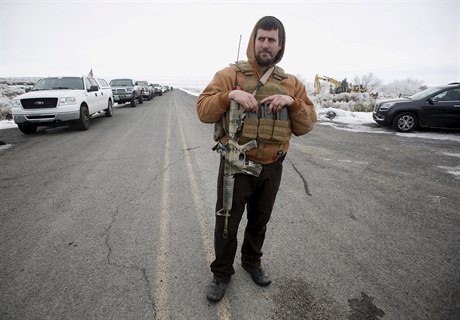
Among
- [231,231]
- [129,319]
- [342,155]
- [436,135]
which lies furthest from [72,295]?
[436,135]

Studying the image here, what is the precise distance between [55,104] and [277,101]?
856cm

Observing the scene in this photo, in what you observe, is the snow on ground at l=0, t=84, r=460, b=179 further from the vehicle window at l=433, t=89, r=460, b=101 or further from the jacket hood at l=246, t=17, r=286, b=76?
the jacket hood at l=246, t=17, r=286, b=76

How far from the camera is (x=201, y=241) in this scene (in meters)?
2.84

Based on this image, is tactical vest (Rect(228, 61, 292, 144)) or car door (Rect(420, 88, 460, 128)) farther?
car door (Rect(420, 88, 460, 128))

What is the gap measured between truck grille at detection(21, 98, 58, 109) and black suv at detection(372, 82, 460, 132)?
12.0 m

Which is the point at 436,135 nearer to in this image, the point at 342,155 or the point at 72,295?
the point at 342,155

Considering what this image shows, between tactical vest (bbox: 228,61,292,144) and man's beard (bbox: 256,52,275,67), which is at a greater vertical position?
man's beard (bbox: 256,52,275,67)

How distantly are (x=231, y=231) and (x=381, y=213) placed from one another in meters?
2.67

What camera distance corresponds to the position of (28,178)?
453 cm

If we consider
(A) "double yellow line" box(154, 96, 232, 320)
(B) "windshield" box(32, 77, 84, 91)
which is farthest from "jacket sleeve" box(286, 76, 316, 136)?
(B) "windshield" box(32, 77, 84, 91)

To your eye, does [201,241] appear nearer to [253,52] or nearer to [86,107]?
[253,52]

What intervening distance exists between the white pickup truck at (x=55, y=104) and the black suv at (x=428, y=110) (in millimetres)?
11513

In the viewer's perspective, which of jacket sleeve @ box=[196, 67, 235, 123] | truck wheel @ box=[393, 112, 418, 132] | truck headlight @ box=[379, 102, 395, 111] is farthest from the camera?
truck headlight @ box=[379, 102, 395, 111]

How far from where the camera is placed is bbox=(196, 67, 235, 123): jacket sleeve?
1.80 m
